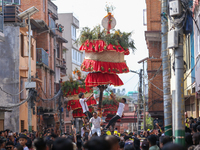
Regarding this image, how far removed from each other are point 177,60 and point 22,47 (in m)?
20.9

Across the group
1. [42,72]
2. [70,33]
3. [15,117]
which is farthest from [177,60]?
[70,33]

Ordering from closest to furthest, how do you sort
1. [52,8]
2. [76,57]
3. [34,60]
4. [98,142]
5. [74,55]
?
[98,142] → [34,60] → [52,8] → [74,55] → [76,57]

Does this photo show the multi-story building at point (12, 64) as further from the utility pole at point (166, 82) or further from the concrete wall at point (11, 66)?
the utility pole at point (166, 82)

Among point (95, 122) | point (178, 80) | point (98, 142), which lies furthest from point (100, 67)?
point (98, 142)

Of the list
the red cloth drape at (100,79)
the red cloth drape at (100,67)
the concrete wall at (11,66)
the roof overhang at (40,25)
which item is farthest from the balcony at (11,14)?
the red cloth drape at (100,79)

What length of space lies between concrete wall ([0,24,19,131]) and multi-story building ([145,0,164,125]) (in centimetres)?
941

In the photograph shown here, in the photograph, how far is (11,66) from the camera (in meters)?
26.7

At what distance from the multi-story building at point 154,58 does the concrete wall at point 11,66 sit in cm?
941

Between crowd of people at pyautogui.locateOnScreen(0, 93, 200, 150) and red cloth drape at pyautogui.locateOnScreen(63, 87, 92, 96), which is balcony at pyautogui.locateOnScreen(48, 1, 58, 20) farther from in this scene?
crowd of people at pyautogui.locateOnScreen(0, 93, 200, 150)

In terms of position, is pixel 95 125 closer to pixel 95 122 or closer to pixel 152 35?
pixel 95 122

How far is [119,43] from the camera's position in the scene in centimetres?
1789

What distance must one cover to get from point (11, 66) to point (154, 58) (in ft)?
35.0

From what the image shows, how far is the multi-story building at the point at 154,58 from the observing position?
28688mm

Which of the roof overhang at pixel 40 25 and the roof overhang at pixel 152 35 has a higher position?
the roof overhang at pixel 40 25
